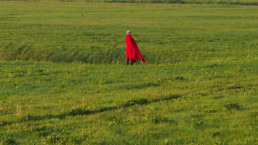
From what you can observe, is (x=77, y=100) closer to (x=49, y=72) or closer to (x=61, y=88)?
(x=61, y=88)

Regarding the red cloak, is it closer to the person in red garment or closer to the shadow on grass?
the person in red garment

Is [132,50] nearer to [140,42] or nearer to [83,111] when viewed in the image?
[140,42]

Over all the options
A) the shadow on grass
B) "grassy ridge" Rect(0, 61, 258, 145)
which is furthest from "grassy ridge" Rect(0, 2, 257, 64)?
the shadow on grass

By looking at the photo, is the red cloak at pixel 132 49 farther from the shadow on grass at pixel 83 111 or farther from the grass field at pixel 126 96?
the shadow on grass at pixel 83 111

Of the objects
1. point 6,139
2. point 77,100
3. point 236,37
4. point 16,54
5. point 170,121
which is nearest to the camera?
point 6,139

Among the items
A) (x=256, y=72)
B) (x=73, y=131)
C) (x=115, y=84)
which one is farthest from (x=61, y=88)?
(x=256, y=72)

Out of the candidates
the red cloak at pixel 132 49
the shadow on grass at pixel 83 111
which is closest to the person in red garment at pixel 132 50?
the red cloak at pixel 132 49

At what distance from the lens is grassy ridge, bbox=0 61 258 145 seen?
9375mm

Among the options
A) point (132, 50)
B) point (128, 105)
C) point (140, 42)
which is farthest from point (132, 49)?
point (140, 42)

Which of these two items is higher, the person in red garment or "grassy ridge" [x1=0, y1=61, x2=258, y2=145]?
the person in red garment

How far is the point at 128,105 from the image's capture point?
12016 millimetres

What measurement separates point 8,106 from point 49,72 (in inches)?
Result: 219

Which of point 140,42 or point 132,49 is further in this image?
point 140,42

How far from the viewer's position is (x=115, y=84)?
1488 centimetres
